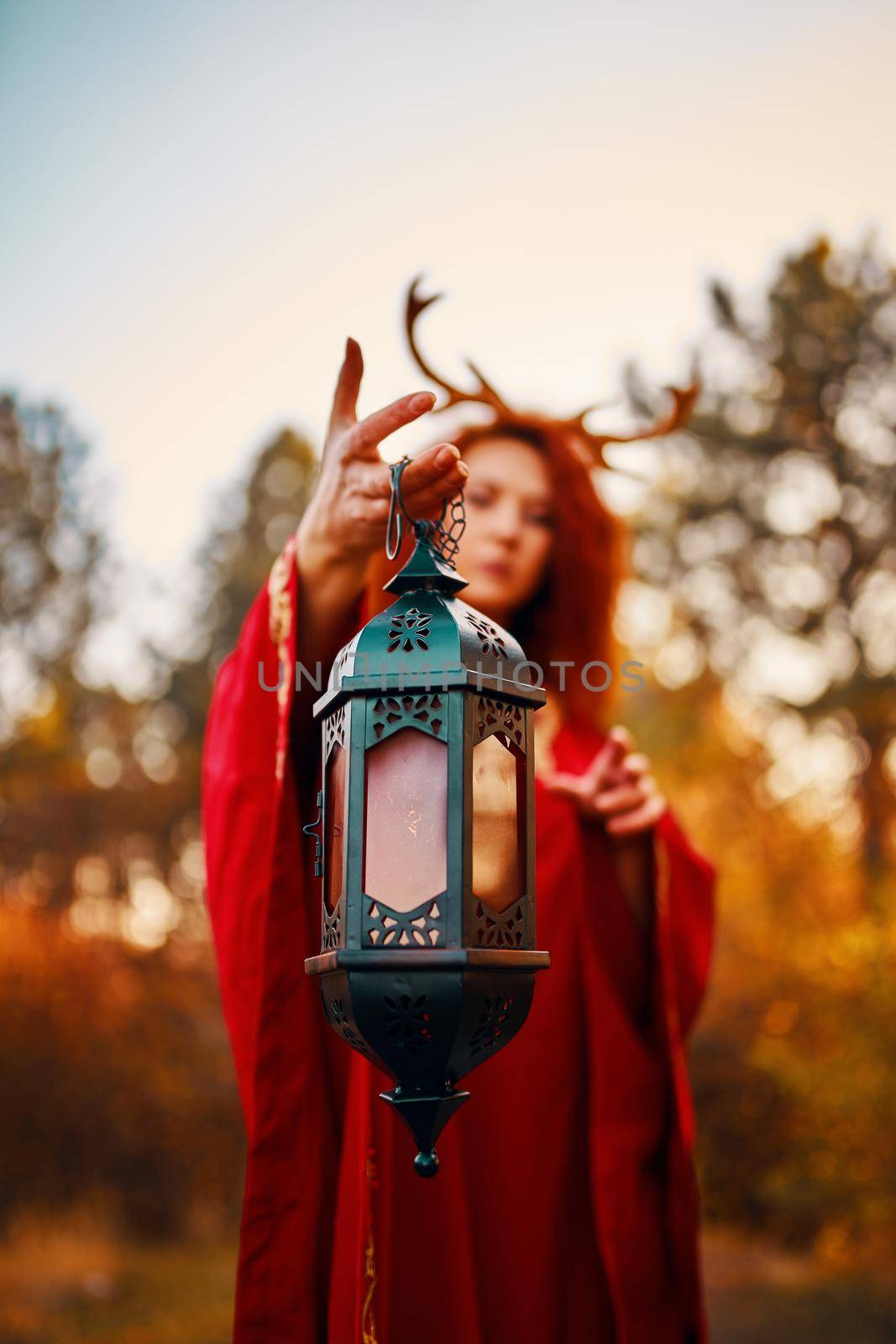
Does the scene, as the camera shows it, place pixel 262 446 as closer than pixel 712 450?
No

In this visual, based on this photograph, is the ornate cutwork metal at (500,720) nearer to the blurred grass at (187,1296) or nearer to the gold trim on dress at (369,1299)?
the gold trim on dress at (369,1299)

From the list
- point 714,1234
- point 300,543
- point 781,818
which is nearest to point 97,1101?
→ point 714,1234

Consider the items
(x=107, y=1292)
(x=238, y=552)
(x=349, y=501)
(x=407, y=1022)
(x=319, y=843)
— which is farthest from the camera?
(x=238, y=552)

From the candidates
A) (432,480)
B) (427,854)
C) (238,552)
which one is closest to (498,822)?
(427,854)

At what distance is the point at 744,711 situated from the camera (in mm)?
9094

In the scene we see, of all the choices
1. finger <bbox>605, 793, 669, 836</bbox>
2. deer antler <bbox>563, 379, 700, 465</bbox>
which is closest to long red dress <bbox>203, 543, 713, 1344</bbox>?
finger <bbox>605, 793, 669, 836</bbox>

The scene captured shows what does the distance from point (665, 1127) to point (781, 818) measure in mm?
6949

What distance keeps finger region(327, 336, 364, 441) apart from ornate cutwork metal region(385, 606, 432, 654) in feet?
1.37

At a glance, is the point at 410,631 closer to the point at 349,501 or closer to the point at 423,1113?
the point at 349,501

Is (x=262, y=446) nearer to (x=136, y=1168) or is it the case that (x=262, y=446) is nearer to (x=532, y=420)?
(x=136, y=1168)

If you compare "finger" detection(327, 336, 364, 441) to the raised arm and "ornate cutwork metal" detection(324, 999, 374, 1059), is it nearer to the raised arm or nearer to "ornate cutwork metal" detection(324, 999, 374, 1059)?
the raised arm

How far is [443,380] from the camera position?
2.14 m

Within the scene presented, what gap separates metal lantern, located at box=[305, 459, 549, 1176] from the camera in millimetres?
1129

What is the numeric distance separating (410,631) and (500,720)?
0.48ft
